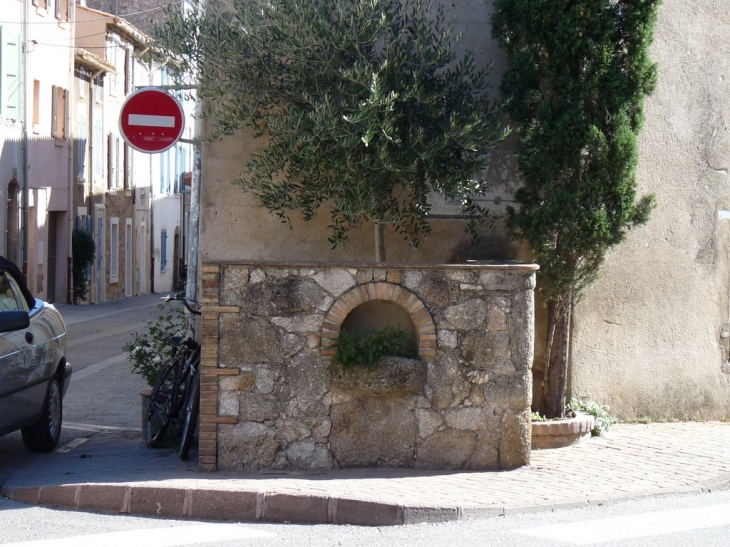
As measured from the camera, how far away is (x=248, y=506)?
22.0ft

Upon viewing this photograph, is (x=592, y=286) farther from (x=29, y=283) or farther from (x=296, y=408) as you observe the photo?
(x=29, y=283)

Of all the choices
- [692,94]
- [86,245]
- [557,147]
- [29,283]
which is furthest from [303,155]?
[86,245]

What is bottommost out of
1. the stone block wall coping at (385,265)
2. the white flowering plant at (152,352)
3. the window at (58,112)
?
the white flowering plant at (152,352)

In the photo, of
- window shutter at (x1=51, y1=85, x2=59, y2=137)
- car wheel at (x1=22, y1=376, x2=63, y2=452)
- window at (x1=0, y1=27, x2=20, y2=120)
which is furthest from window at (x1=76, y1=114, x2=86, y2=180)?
car wheel at (x1=22, y1=376, x2=63, y2=452)

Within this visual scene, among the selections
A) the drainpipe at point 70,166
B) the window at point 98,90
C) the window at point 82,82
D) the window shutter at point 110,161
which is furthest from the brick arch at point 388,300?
the window shutter at point 110,161

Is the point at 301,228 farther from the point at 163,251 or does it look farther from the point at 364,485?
the point at 163,251

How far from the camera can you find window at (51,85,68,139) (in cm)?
3167

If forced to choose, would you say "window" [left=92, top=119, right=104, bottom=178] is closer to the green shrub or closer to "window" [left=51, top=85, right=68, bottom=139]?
"window" [left=51, top=85, right=68, bottom=139]

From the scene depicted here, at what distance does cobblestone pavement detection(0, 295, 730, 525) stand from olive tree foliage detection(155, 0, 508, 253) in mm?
2083

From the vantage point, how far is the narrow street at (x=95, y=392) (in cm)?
947

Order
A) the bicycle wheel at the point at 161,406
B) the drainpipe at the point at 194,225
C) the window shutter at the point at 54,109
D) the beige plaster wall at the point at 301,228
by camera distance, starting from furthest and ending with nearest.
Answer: the window shutter at the point at 54,109, the drainpipe at the point at 194,225, the beige plaster wall at the point at 301,228, the bicycle wheel at the point at 161,406

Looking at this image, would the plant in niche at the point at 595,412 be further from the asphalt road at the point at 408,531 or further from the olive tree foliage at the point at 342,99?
the asphalt road at the point at 408,531

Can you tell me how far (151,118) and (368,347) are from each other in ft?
8.90

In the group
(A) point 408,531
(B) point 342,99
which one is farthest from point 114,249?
(A) point 408,531
